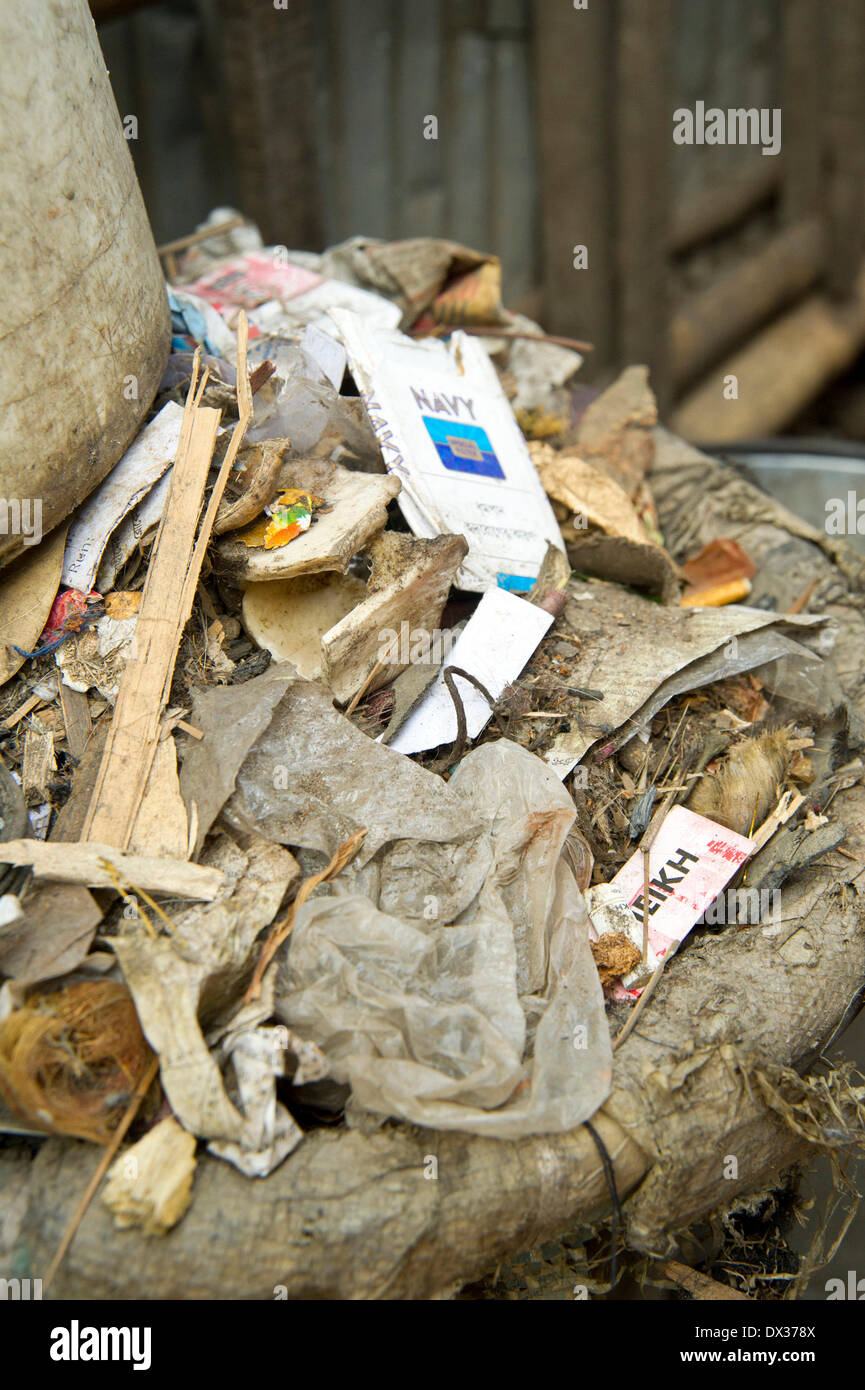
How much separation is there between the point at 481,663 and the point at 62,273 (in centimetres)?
114

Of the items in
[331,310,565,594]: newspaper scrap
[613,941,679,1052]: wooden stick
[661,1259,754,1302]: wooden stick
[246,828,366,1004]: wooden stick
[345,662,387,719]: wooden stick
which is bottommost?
→ [661,1259,754,1302]: wooden stick

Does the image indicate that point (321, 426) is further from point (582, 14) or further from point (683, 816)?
point (582, 14)

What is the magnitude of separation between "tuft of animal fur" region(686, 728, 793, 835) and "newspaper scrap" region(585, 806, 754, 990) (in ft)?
0.12

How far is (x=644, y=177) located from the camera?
4.14 metres

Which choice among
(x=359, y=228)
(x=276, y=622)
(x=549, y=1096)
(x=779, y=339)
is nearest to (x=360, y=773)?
(x=276, y=622)

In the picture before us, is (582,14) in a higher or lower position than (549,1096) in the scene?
higher

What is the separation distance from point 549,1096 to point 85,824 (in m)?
0.97

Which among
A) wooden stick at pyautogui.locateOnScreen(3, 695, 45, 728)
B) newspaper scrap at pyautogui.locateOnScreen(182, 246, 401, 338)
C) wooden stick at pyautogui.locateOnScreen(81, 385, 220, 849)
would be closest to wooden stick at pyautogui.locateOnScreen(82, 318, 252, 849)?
wooden stick at pyautogui.locateOnScreen(81, 385, 220, 849)

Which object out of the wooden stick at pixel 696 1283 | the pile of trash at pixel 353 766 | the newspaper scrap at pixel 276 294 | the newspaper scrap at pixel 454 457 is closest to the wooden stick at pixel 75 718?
the pile of trash at pixel 353 766

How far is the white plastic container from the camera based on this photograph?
181cm

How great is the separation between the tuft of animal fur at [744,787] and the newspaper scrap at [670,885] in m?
0.04

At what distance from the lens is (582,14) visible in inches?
152

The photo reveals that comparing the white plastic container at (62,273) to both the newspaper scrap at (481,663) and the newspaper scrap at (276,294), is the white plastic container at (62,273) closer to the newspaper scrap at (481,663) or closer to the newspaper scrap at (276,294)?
the newspaper scrap at (276,294)

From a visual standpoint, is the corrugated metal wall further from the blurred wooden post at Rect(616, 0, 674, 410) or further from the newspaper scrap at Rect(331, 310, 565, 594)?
the newspaper scrap at Rect(331, 310, 565, 594)
